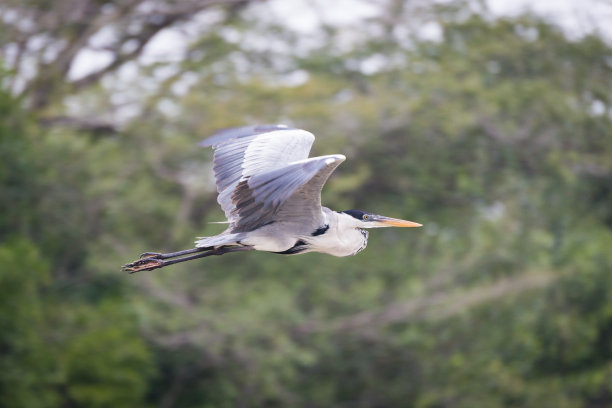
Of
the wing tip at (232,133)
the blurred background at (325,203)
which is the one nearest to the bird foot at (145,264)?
the wing tip at (232,133)

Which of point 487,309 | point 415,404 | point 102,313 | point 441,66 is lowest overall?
point 415,404

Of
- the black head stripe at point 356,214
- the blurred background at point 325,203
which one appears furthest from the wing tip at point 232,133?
the blurred background at point 325,203

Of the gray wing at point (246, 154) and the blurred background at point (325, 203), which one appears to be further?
the blurred background at point (325, 203)

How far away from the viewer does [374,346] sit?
1467 cm

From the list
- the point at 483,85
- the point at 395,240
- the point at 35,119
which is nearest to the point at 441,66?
the point at 483,85

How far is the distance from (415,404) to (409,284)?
1.85 m

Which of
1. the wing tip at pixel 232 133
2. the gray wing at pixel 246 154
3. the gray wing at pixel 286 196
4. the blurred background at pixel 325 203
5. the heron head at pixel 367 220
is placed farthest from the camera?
the blurred background at pixel 325 203

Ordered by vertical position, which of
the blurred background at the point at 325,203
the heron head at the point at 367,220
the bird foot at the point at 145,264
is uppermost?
the heron head at the point at 367,220

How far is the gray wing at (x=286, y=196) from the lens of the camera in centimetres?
497

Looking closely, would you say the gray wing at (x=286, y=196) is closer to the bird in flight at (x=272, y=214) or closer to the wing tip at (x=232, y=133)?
the bird in flight at (x=272, y=214)

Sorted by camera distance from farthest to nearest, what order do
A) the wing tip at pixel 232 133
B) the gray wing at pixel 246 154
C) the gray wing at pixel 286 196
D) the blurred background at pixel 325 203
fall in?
the blurred background at pixel 325 203
the wing tip at pixel 232 133
the gray wing at pixel 246 154
the gray wing at pixel 286 196

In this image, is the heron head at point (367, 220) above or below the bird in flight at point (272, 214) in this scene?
below

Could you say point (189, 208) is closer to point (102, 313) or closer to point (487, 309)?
point (102, 313)

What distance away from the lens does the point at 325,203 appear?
47.6ft
